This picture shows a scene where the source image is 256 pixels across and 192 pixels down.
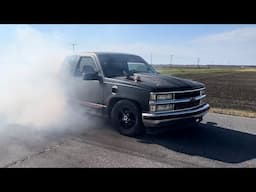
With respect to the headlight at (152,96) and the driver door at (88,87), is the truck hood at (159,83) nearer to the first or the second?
the headlight at (152,96)

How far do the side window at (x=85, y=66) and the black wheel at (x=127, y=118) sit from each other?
1.31 metres

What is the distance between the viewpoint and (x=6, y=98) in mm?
8703

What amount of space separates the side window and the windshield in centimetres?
27

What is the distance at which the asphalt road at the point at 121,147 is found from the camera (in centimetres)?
472

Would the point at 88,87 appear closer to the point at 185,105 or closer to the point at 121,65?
the point at 121,65

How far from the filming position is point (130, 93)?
5984mm

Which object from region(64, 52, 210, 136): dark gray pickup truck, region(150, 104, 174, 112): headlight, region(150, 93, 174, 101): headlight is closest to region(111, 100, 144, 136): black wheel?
region(64, 52, 210, 136): dark gray pickup truck

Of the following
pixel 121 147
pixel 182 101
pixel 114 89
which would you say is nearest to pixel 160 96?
pixel 182 101

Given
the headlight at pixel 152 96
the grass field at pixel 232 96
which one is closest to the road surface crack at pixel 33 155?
the headlight at pixel 152 96
